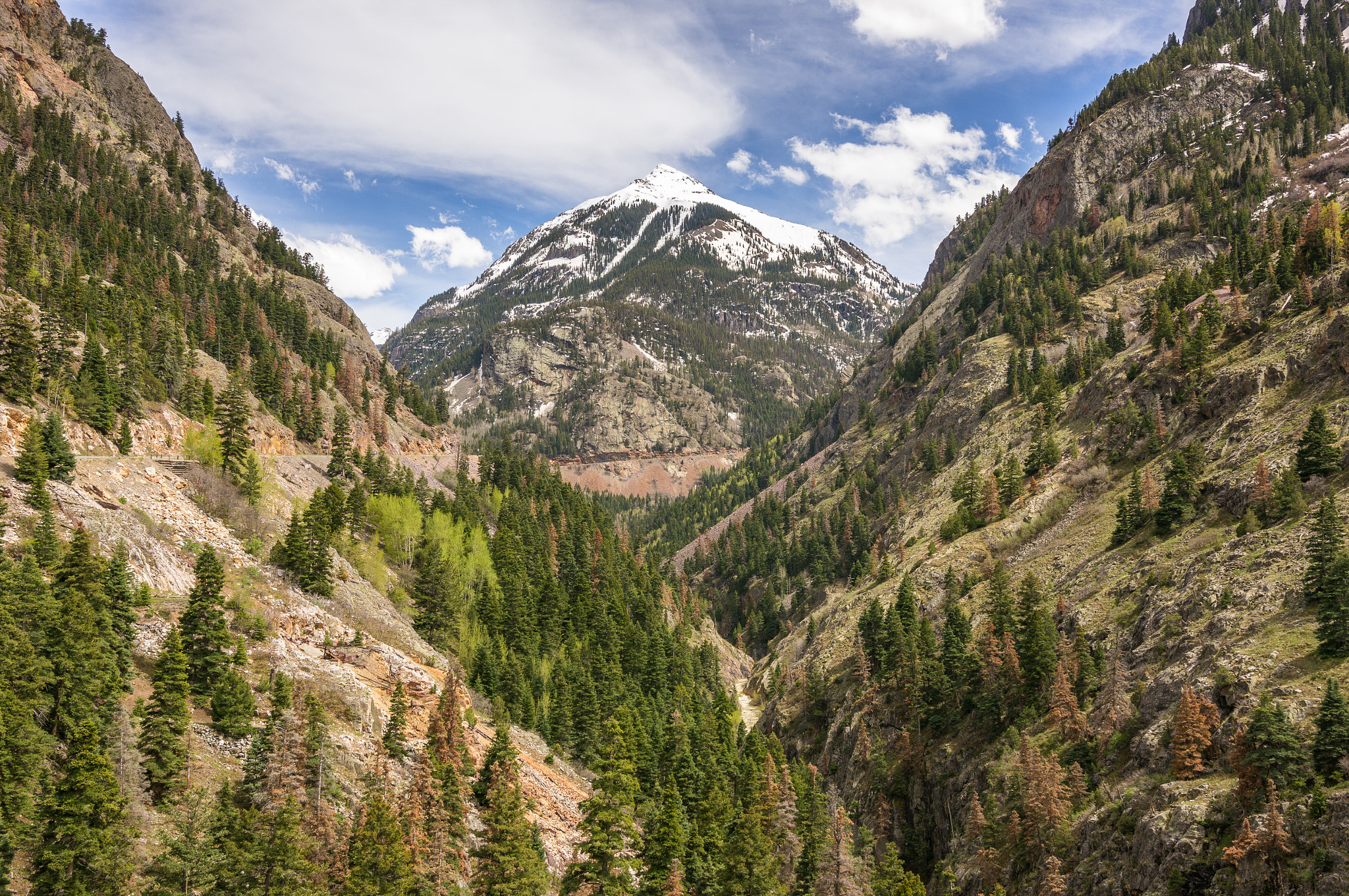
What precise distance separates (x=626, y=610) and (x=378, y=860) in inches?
3311

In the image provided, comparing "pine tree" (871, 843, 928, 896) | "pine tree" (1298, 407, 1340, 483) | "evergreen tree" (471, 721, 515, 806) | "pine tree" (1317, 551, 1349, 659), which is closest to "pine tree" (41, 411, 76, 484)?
"evergreen tree" (471, 721, 515, 806)

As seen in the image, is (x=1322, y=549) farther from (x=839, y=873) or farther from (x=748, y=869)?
(x=748, y=869)

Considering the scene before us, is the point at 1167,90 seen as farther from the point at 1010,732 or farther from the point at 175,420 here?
the point at 175,420

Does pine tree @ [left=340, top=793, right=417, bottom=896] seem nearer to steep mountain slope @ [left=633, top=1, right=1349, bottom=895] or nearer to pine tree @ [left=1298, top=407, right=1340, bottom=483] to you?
steep mountain slope @ [left=633, top=1, right=1349, bottom=895]

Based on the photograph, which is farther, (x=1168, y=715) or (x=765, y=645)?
(x=765, y=645)

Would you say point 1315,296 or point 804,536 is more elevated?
point 1315,296

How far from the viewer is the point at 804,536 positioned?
176m

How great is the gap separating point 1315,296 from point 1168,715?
200ft

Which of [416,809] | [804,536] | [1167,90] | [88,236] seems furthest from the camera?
[1167,90]

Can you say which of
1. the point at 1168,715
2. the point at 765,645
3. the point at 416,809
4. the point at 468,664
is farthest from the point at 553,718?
the point at 765,645

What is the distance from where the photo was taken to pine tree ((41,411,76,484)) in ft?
170

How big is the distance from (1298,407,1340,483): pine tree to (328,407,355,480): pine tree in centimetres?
10555

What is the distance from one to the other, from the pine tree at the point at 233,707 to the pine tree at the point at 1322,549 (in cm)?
6611

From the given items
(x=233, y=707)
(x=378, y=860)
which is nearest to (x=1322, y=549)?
(x=378, y=860)
